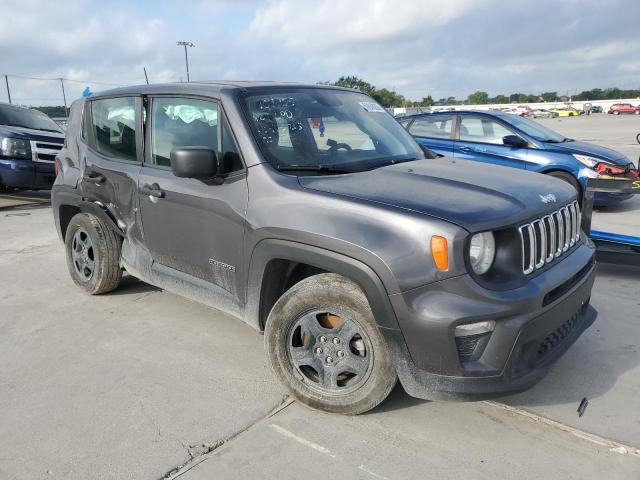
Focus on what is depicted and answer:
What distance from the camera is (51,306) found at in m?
4.74

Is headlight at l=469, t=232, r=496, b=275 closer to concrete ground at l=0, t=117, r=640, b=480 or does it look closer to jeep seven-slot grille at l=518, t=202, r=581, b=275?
jeep seven-slot grille at l=518, t=202, r=581, b=275

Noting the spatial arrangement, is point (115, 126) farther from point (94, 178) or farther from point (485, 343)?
point (485, 343)

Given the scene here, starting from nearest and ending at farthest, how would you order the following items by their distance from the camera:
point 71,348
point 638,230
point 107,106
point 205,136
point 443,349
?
1. point 443,349
2. point 205,136
3. point 71,348
4. point 107,106
5. point 638,230

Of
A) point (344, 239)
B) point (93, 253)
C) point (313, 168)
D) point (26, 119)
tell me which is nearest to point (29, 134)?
point (26, 119)

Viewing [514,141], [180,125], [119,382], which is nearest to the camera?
[119,382]

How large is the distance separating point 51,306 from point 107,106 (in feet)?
5.91

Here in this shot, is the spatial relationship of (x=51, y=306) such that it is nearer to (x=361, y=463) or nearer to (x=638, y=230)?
(x=361, y=463)

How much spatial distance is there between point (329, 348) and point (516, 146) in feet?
20.6

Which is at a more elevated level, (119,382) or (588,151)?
(588,151)

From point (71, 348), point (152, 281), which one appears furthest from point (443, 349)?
point (71, 348)

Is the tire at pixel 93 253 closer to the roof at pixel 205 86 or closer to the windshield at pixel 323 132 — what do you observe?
the roof at pixel 205 86

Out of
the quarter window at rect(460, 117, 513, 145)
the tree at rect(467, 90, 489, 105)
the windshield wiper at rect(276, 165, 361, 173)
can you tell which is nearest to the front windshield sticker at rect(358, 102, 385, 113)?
the windshield wiper at rect(276, 165, 361, 173)

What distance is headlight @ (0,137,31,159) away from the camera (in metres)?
9.48

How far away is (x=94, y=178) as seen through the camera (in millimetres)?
4469
